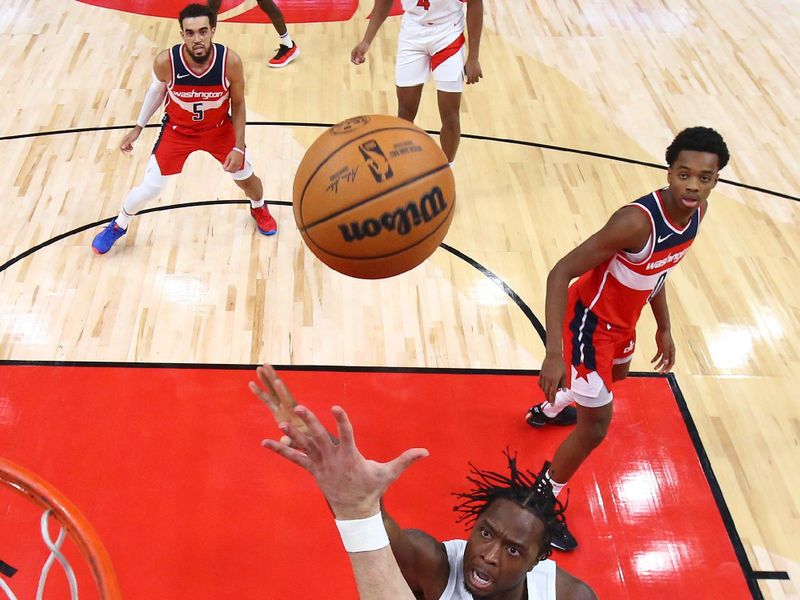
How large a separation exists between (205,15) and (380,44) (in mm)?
3062

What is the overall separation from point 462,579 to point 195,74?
3.05 metres

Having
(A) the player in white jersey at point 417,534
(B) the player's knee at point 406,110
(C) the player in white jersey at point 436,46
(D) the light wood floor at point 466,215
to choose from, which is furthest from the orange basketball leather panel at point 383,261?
(B) the player's knee at point 406,110

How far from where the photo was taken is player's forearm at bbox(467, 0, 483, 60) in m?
4.88

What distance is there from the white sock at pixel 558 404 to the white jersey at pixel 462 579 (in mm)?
1412

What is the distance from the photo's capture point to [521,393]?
13.8 ft

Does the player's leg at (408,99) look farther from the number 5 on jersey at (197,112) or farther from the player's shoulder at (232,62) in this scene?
the number 5 on jersey at (197,112)

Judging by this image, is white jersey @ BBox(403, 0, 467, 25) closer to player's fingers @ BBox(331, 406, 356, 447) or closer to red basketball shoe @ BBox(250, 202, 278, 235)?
red basketball shoe @ BBox(250, 202, 278, 235)

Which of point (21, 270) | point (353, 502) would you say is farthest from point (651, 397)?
point (21, 270)

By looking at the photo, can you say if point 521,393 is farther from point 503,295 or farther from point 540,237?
point 540,237

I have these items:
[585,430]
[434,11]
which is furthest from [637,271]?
[434,11]

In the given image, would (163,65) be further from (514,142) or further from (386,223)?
(514,142)

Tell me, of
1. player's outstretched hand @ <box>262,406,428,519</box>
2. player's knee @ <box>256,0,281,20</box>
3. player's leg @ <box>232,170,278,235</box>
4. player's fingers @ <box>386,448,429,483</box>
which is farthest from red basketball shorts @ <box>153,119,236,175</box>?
player's fingers @ <box>386,448,429,483</box>

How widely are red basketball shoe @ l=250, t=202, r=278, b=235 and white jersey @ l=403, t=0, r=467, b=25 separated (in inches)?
54.9

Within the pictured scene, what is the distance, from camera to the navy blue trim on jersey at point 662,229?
9.91ft
